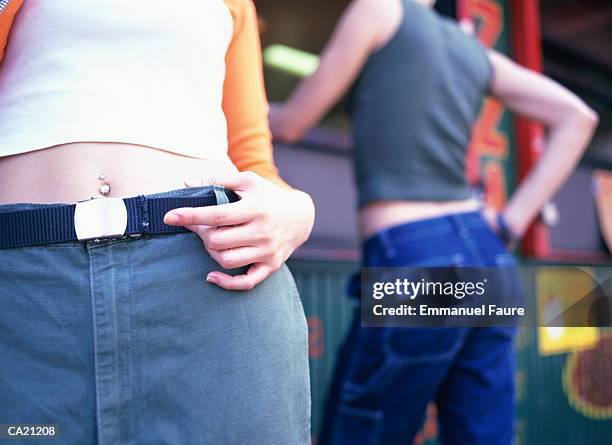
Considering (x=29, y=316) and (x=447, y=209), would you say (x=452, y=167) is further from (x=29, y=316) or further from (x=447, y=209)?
(x=29, y=316)

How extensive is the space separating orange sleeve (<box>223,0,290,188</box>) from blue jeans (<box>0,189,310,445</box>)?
0.22 metres

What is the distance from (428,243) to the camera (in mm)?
1408

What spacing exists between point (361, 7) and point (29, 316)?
104 centimetres

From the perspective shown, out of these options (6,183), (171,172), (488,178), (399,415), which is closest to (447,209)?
(399,415)

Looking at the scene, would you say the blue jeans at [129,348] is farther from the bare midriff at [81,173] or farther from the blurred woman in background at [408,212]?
the blurred woman in background at [408,212]

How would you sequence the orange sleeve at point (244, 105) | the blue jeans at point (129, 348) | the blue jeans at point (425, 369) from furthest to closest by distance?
the blue jeans at point (425, 369) < the orange sleeve at point (244, 105) < the blue jeans at point (129, 348)

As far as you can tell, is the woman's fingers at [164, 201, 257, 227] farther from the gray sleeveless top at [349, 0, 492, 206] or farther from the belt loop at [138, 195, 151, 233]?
the gray sleeveless top at [349, 0, 492, 206]

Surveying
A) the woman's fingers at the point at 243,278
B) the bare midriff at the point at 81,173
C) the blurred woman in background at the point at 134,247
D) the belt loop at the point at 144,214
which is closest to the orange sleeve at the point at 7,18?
the blurred woman in background at the point at 134,247

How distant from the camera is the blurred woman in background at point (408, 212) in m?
1.41

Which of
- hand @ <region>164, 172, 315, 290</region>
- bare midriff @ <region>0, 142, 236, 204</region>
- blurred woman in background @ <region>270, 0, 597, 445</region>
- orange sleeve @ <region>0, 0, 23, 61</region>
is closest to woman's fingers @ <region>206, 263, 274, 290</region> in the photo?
hand @ <region>164, 172, 315, 290</region>

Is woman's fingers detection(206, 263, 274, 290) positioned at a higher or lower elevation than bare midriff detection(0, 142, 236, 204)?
lower

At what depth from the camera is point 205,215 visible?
720mm

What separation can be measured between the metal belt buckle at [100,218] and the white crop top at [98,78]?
0.09 metres

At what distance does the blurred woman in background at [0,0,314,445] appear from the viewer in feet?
2.32
